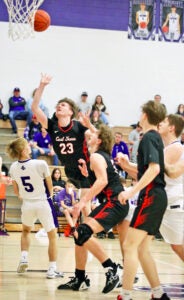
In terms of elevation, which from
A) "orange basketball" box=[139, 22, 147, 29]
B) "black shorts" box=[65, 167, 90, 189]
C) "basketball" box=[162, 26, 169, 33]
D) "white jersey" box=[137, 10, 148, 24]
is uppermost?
"white jersey" box=[137, 10, 148, 24]

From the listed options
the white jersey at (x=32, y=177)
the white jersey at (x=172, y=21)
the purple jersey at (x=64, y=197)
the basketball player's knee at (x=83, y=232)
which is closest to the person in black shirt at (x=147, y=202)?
the basketball player's knee at (x=83, y=232)

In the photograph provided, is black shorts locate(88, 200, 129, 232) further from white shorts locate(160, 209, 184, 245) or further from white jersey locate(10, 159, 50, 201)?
white jersey locate(10, 159, 50, 201)

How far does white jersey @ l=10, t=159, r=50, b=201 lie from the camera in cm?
782

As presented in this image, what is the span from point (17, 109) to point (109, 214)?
41.6ft

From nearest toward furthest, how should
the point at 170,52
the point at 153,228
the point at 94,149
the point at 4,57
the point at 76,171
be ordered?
1. the point at 153,228
2. the point at 94,149
3. the point at 76,171
4. the point at 4,57
5. the point at 170,52

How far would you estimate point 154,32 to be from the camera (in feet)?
67.3

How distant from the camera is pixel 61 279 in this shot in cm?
755

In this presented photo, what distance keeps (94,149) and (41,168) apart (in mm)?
1383

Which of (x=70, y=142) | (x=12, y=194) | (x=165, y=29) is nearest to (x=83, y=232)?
(x=70, y=142)

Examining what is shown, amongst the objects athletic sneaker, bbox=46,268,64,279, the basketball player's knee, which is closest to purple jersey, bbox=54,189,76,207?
athletic sneaker, bbox=46,268,64,279

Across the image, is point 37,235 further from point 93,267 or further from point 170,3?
point 170,3

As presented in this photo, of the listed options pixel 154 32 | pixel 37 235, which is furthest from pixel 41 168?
pixel 154 32

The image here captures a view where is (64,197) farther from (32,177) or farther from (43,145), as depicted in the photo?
(32,177)

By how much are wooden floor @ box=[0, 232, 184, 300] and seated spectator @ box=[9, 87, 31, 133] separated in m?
6.66
